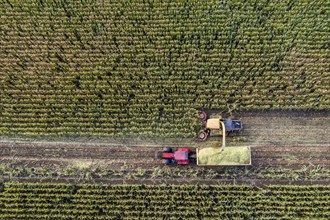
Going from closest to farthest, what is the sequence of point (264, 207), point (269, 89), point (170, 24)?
point (264, 207) < point (269, 89) < point (170, 24)

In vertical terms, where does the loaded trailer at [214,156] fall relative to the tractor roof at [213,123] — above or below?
below

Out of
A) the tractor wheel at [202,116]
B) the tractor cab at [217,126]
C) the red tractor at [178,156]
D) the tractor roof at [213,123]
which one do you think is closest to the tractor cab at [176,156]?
the red tractor at [178,156]

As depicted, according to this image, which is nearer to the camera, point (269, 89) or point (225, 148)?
point (225, 148)

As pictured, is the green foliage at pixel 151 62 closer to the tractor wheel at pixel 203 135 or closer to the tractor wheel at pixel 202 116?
the tractor wheel at pixel 202 116

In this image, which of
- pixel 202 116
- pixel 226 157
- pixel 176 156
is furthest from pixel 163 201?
pixel 202 116

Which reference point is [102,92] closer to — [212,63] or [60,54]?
[60,54]

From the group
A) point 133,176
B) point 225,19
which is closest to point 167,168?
point 133,176
